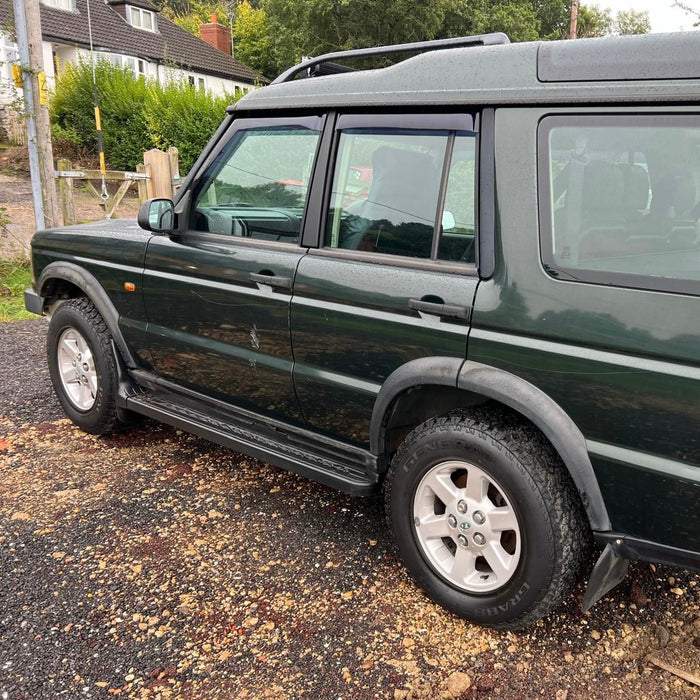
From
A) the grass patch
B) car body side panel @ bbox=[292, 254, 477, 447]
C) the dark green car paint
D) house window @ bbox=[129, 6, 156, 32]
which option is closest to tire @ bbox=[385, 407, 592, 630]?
car body side panel @ bbox=[292, 254, 477, 447]

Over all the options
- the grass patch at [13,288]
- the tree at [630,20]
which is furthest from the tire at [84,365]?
the tree at [630,20]

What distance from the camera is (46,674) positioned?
2.26 meters

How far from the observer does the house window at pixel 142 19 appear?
107 ft

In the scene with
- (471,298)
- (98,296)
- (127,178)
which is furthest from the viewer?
(127,178)

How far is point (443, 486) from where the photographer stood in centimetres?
246

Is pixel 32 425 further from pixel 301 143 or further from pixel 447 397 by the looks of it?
pixel 447 397

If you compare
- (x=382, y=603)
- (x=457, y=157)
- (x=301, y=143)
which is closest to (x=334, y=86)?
(x=301, y=143)

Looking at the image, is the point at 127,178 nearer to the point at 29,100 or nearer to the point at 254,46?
the point at 29,100

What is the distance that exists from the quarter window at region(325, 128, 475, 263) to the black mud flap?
1063mm

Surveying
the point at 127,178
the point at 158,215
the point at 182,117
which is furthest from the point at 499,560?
the point at 182,117

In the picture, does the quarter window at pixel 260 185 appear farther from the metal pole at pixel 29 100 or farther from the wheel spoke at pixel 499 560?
the metal pole at pixel 29 100

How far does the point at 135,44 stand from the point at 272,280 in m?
32.5

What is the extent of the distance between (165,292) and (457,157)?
1.70 m

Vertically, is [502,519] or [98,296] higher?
[98,296]
